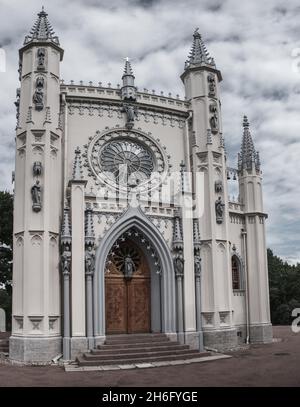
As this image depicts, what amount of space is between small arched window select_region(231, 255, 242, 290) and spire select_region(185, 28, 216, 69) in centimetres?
1097

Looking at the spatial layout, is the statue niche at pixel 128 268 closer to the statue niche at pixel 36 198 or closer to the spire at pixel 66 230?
the spire at pixel 66 230

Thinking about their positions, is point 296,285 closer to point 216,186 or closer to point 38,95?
point 216,186

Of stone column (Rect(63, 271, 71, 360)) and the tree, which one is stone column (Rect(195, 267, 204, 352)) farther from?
the tree

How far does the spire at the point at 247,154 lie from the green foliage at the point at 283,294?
20.4 meters

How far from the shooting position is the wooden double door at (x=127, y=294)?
23.0m

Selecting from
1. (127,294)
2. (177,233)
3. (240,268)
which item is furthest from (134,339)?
(240,268)

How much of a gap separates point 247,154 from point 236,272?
7.31 metres

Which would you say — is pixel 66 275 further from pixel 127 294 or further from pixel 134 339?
pixel 134 339

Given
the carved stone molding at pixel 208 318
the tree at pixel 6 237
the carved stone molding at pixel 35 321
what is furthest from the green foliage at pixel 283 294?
the carved stone molding at pixel 35 321

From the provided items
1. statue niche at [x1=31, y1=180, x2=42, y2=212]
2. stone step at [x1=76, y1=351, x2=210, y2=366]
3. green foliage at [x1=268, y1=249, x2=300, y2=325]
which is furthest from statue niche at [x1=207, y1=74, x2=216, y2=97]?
green foliage at [x1=268, y1=249, x2=300, y2=325]

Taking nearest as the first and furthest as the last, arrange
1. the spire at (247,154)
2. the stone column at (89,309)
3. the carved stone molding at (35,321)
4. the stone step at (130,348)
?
the stone step at (130,348)
the carved stone molding at (35,321)
the stone column at (89,309)
the spire at (247,154)

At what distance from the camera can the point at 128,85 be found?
2548 centimetres

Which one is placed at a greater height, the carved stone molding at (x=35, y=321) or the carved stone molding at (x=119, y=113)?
the carved stone molding at (x=119, y=113)

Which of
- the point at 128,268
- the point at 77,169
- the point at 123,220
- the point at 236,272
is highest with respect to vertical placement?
the point at 77,169
